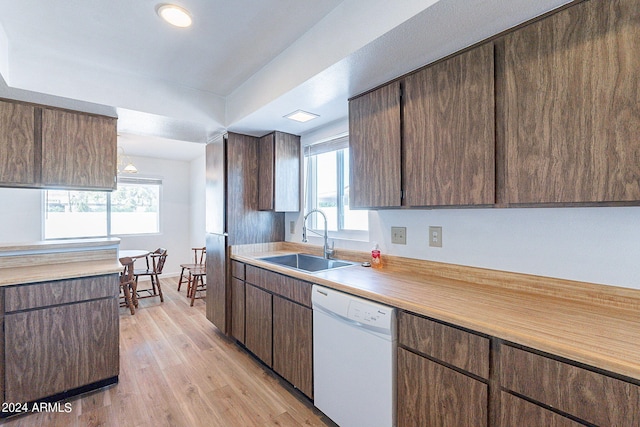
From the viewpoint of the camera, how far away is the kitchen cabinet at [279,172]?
284cm

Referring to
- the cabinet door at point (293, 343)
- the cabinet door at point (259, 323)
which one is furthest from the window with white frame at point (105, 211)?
the cabinet door at point (293, 343)

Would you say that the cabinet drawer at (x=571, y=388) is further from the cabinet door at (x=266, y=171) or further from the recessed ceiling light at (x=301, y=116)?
the cabinet door at (x=266, y=171)

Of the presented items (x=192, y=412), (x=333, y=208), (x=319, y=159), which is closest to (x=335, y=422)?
(x=192, y=412)

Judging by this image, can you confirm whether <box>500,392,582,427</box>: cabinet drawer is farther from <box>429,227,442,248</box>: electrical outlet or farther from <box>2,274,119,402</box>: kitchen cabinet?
<box>2,274,119,402</box>: kitchen cabinet

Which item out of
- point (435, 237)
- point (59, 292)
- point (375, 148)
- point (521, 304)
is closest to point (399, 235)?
point (435, 237)

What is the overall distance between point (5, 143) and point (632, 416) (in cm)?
356

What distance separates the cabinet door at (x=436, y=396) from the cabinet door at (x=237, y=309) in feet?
5.68

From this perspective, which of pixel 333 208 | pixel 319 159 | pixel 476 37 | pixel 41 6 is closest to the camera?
pixel 476 37

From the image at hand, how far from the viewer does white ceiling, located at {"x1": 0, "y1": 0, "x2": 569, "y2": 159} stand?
52.0 inches

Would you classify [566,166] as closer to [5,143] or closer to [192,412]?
[192,412]

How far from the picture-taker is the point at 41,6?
1569 mm

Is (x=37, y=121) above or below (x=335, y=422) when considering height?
above

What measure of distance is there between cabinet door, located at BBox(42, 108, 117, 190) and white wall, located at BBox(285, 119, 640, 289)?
8.33ft

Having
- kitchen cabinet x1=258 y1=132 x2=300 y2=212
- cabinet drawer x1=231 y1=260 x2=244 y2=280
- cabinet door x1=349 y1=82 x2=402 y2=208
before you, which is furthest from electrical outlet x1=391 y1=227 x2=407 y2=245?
cabinet drawer x1=231 y1=260 x2=244 y2=280
